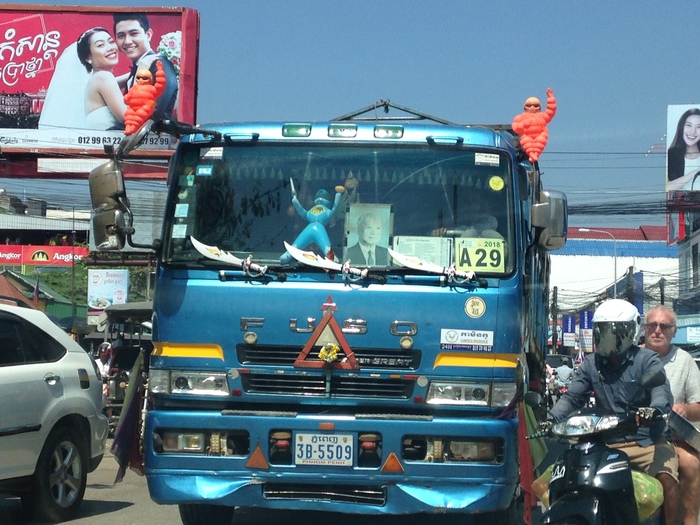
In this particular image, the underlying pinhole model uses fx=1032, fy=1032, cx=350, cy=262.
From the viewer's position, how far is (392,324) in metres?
6.36

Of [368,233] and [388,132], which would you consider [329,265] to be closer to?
[368,233]

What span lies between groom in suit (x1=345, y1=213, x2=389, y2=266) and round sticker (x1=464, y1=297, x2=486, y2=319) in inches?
22.7

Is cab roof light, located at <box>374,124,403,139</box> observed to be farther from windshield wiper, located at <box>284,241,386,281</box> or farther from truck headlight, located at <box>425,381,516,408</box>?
truck headlight, located at <box>425,381,516,408</box>

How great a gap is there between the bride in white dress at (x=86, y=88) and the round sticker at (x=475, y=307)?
18762 millimetres

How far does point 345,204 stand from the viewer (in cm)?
678

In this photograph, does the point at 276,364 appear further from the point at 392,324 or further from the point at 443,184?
the point at 443,184

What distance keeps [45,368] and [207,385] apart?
233cm

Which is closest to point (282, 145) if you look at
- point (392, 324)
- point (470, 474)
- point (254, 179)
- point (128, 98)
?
point (254, 179)

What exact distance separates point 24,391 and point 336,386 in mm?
2777

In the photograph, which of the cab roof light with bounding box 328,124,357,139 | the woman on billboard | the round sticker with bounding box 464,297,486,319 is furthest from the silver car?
the woman on billboard

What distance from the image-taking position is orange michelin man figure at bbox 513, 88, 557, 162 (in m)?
6.88

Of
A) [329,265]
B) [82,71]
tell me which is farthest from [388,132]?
[82,71]

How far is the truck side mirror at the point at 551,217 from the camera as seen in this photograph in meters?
6.81

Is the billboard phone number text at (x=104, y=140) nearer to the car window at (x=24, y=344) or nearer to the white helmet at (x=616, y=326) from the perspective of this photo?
the car window at (x=24, y=344)
